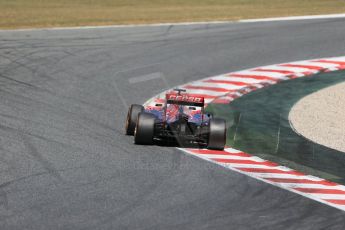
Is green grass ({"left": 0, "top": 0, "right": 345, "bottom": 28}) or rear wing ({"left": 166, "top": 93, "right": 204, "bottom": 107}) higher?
green grass ({"left": 0, "top": 0, "right": 345, "bottom": 28})

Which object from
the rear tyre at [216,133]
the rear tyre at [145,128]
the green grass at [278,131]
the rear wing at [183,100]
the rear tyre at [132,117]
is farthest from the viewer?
the rear tyre at [132,117]

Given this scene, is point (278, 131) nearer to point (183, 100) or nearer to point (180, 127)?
point (183, 100)

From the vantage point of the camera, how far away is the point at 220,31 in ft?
103

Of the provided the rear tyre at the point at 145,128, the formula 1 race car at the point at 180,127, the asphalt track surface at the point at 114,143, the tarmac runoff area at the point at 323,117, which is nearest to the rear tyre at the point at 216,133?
the formula 1 race car at the point at 180,127

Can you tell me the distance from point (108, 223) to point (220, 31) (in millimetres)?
19450

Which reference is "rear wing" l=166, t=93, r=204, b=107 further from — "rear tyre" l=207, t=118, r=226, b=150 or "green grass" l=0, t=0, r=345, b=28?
"green grass" l=0, t=0, r=345, b=28

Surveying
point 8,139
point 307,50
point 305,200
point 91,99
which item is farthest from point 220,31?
point 305,200

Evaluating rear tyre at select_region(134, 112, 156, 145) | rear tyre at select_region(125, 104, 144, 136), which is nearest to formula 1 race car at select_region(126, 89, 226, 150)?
rear tyre at select_region(134, 112, 156, 145)

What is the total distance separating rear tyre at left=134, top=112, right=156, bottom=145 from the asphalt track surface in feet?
1.19

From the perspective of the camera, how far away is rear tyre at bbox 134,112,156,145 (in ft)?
54.2

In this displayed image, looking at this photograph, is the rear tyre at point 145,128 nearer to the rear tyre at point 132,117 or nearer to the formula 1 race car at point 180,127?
the formula 1 race car at point 180,127

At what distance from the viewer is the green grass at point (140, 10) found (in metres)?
32.4

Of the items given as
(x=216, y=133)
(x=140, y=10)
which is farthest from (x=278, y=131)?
(x=140, y=10)

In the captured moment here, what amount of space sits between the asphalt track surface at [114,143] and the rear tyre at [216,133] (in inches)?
24.1
